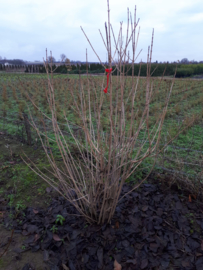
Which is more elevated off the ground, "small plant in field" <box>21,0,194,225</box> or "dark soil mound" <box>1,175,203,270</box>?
"small plant in field" <box>21,0,194,225</box>

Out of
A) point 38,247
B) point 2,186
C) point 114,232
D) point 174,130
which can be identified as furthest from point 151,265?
point 174,130

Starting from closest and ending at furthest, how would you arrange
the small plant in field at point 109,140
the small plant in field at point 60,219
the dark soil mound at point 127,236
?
the small plant in field at point 109,140
the dark soil mound at point 127,236
the small plant in field at point 60,219

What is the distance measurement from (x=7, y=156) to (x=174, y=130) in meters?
3.66

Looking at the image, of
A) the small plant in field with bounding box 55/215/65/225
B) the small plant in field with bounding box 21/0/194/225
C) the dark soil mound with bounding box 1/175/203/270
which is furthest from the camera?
the small plant in field with bounding box 55/215/65/225

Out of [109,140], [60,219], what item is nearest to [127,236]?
[60,219]

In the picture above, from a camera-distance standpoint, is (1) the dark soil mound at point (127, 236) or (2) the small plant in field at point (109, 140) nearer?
(2) the small plant in field at point (109, 140)

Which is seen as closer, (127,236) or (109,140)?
(109,140)

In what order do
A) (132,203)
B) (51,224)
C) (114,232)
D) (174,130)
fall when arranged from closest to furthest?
(114,232), (51,224), (132,203), (174,130)

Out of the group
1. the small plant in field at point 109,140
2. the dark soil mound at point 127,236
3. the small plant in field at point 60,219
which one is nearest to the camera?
the small plant in field at point 109,140

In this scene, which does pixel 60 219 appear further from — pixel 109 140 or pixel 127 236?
pixel 109 140

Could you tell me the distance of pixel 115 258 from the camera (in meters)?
1.60

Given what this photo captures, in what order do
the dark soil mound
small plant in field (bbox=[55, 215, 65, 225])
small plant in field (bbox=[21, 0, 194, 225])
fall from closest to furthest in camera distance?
small plant in field (bbox=[21, 0, 194, 225])
the dark soil mound
small plant in field (bbox=[55, 215, 65, 225])

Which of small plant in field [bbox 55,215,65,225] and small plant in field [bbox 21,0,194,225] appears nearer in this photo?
small plant in field [bbox 21,0,194,225]

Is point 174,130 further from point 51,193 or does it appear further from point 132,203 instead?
point 51,193
